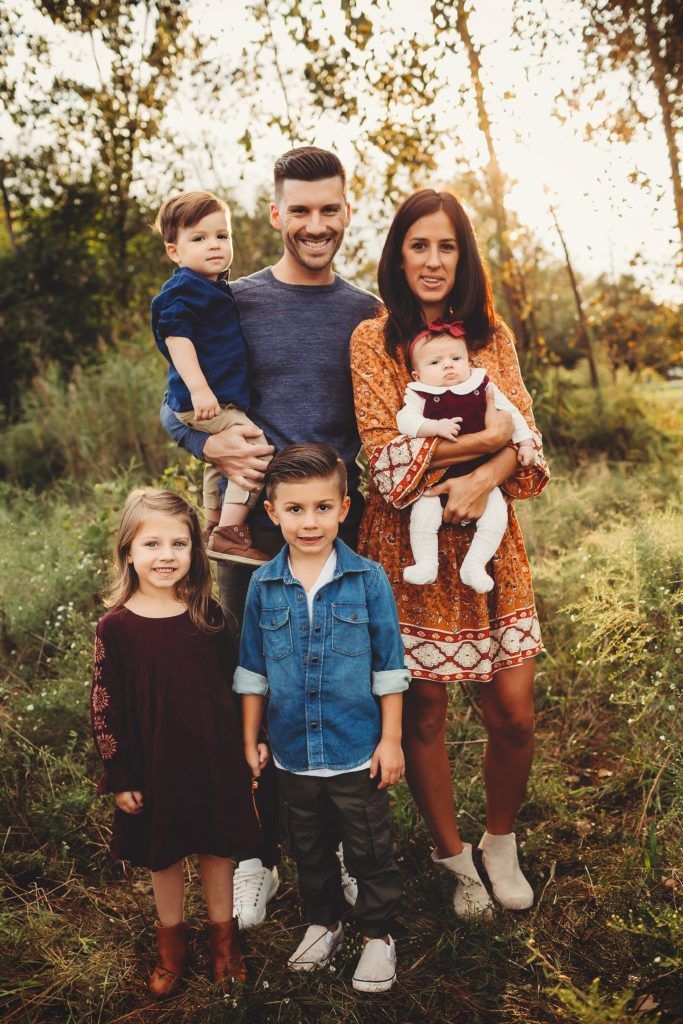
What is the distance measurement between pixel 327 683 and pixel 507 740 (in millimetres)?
740

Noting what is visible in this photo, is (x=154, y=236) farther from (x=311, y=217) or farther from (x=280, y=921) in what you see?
(x=280, y=921)

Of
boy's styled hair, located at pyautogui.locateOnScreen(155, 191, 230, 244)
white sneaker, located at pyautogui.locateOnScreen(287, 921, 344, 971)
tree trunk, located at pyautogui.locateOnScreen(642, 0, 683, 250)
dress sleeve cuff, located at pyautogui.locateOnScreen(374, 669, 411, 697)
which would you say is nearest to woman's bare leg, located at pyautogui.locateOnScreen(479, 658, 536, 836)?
dress sleeve cuff, located at pyautogui.locateOnScreen(374, 669, 411, 697)

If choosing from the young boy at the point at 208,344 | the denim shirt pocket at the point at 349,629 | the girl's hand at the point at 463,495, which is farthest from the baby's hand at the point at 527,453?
the young boy at the point at 208,344

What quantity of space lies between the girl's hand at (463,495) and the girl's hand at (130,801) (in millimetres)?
1213

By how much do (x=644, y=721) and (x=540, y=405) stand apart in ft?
11.8

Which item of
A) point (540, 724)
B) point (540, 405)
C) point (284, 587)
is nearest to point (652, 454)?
point (540, 405)

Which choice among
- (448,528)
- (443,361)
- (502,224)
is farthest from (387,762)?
(502,224)

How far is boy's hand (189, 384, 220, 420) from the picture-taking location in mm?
2508

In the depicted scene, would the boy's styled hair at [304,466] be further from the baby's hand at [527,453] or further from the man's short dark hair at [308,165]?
the man's short dark hair at [308,165]

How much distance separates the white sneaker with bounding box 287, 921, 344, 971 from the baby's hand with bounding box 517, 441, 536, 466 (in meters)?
1.58

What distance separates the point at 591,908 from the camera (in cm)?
256

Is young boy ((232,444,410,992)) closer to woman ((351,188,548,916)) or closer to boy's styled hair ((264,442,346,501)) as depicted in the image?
boy's styled hair ((264,442,346,501))

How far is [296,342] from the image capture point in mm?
2564

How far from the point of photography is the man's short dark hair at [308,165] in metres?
2.49
